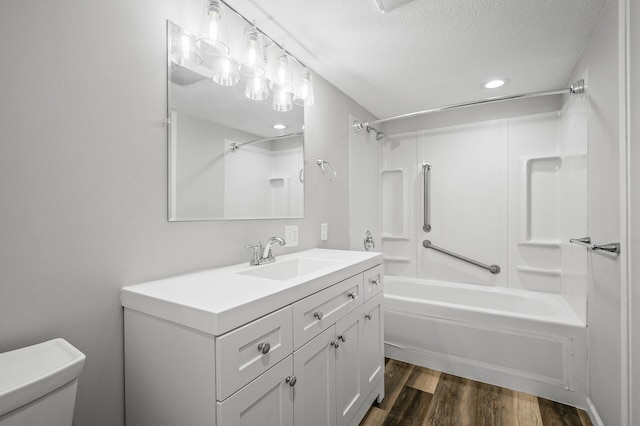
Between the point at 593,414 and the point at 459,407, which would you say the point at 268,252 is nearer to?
the point at 459,407

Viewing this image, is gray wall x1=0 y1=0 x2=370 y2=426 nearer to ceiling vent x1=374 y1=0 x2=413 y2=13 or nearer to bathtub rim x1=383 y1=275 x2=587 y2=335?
ceiling vent x1=374 y1=0 x2=413 y2=13

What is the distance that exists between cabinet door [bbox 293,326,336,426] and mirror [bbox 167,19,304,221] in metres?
0.73

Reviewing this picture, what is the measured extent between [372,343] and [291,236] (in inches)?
31.4

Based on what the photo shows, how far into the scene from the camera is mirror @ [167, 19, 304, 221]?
1.23m

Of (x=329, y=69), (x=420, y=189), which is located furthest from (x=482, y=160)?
(x=329, y=69)

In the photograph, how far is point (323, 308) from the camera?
4.09 ft

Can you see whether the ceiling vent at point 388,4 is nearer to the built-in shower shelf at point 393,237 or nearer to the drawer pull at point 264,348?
the drawer pull at point 264,348

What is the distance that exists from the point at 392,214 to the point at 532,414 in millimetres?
1945

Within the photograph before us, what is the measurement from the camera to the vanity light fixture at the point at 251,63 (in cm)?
129

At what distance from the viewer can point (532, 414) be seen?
1.74 metres

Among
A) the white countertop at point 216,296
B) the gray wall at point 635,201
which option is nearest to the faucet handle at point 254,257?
the white countertop at point 216,296

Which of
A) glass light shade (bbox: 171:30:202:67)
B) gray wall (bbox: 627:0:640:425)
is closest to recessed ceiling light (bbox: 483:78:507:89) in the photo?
gray wall (bbox: 627:0:640:425)

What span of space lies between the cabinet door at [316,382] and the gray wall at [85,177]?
2.04ft

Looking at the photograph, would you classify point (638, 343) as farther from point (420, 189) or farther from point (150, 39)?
point (150, 39)
